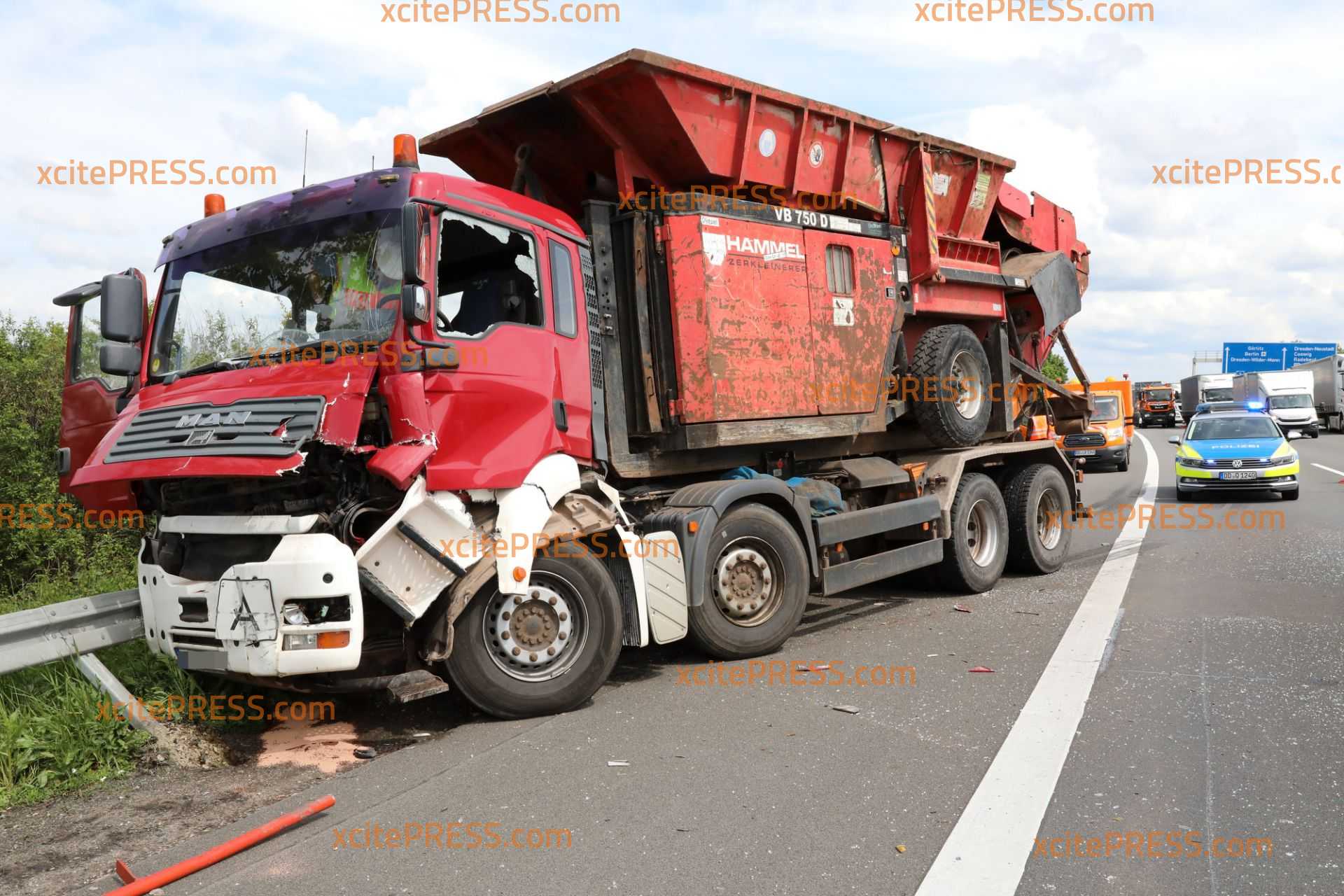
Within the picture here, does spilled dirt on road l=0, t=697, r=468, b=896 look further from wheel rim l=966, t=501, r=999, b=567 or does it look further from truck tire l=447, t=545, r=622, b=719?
wheel rim l=966, t=501, r=999, b=567

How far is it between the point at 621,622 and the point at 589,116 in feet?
10.3

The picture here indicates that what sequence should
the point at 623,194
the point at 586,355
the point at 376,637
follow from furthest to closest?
1. the point at 623,194
2. the point at 586,355
3. the point at 376,637

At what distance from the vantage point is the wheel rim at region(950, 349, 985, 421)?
883cm

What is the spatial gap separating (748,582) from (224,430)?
3.37 metres

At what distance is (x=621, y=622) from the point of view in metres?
5.68

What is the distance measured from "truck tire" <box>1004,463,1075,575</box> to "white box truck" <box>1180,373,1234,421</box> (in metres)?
34.6

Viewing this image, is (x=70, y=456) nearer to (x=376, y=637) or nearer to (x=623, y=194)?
(x=376, y=637)

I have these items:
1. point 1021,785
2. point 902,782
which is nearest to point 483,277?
point 902,782

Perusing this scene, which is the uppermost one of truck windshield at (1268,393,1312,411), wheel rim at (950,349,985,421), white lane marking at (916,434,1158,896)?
wheel rim at (950,349,985,421)

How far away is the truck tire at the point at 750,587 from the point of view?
6.38m

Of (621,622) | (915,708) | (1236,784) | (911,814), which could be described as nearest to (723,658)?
(621,622)

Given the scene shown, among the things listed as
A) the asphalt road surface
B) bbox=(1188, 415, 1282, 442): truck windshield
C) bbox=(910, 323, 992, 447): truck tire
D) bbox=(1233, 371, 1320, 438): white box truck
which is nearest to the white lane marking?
the asphalt road surface

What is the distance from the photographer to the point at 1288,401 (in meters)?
36.3

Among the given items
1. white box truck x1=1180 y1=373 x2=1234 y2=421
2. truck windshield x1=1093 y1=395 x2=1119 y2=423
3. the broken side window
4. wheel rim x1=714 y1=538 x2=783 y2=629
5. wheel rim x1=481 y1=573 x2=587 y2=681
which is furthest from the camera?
white box truck x1=1180 y1=373 x2=1234 y2=421
